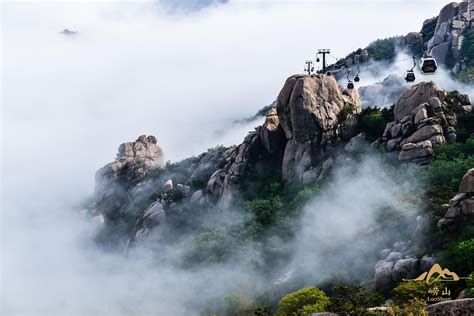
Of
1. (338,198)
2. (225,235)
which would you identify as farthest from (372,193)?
(225,235)

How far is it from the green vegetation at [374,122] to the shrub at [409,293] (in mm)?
44441

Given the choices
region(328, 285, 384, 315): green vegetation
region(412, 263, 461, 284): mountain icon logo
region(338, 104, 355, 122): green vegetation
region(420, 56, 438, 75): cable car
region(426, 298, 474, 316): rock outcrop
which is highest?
region(338, 104, 355, 122): green vegetation

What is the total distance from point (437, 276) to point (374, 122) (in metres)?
43.3

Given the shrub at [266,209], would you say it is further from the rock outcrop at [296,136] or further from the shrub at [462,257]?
the shrub at [462,257]

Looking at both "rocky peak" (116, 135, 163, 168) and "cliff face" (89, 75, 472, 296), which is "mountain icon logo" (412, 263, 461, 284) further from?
"rocky peak" (116, 135, 163, 168)

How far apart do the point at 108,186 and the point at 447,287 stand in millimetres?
96413

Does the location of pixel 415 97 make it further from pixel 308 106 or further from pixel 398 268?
pixel 398 268

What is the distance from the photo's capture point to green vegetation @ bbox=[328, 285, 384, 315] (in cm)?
6738

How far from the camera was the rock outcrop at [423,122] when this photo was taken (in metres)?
101

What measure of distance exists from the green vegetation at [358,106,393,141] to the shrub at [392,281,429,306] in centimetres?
4444

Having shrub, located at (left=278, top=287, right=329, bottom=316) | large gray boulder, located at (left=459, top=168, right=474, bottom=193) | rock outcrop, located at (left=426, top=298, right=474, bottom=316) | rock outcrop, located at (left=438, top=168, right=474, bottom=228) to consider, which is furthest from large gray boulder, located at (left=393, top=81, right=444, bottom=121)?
rock outcrop, located at (left=426, top=298, right=474, bottom=316)

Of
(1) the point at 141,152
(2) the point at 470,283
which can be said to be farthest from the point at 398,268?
(1) the point at 141,152

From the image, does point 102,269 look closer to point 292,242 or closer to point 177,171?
point 177,171

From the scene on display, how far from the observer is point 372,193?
3903 inches
